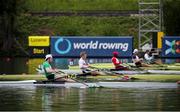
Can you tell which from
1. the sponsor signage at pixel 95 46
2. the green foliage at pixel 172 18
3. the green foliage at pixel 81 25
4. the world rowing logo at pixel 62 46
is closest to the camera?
the sponsor signage at pixel 95 46

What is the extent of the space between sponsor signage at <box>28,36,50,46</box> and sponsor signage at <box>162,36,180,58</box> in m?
11.3

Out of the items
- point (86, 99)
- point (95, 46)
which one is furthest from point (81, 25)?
point (86, 99)

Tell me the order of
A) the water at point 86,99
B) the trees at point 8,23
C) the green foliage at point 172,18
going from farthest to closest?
the trees at point 8,23 → the green foliage at point 172,18 → the water at point 86,99

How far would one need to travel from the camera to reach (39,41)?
58250 mm

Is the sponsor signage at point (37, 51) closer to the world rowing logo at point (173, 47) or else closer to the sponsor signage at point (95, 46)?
the sponsor signage at point (95, 46)

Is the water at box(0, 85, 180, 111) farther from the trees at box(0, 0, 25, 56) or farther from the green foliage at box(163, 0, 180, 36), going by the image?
the trees at box(0, 0, 25, 56)

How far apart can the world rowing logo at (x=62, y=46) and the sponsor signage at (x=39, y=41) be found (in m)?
1.30

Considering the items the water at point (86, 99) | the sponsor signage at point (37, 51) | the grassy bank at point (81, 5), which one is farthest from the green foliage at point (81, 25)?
the water at point (86, 99)

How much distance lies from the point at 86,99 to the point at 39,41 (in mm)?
36681

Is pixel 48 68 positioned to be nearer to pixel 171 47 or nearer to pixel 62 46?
pixel 62 46

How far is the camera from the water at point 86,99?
62.1 ft

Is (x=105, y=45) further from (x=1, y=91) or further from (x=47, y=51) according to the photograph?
(x=1, y=91)

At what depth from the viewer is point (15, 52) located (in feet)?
248

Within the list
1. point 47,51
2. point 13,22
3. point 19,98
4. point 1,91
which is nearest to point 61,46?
point 47,51
